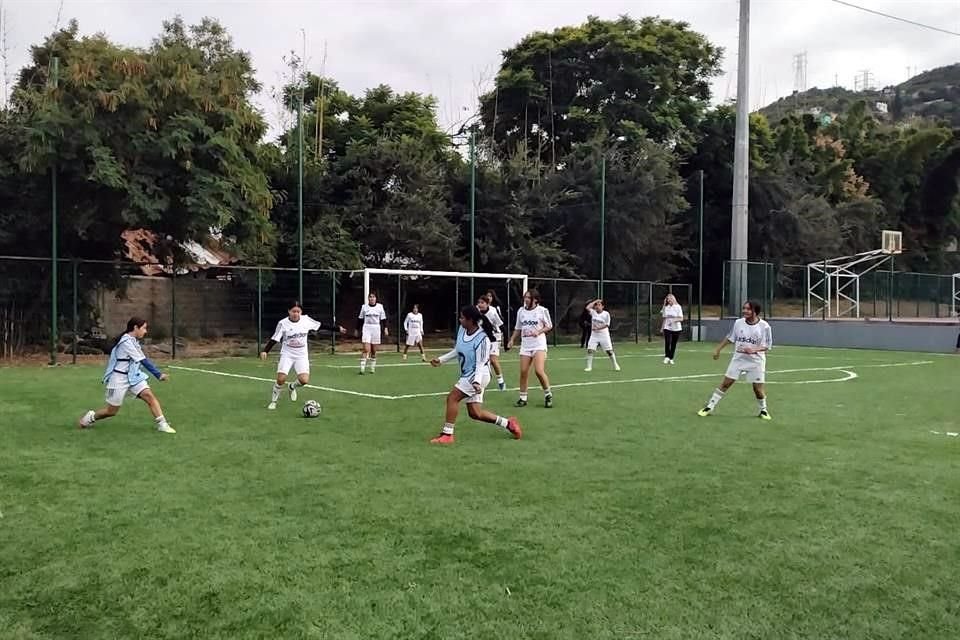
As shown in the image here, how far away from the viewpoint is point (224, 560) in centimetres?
507

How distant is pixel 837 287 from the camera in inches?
1379

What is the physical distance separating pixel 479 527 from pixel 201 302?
19633 millimetres

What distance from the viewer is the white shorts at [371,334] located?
59.2ft

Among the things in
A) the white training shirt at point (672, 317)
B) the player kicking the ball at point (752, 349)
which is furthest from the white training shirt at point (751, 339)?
the white training shirt at point (672, 317)

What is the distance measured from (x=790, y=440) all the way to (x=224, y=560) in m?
6.72

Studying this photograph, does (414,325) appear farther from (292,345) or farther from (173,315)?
(292,345)

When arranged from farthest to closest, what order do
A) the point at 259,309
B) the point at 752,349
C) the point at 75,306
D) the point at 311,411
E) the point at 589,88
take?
the point at 589,88, the point at 259,309, the point at 75,306, the point at 752,349, the point at 311,411

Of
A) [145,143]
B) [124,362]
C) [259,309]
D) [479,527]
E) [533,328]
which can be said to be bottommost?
[479,527]

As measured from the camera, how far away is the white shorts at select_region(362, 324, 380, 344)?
1803 cm

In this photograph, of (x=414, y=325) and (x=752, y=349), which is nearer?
(x=752, y=349)

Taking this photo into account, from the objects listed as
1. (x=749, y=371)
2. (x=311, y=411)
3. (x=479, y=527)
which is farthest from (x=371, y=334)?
(x=479, y=527)

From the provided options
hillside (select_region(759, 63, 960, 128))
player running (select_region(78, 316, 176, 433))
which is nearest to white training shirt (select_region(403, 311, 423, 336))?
player running (select_region(78, 316, 176, 433))

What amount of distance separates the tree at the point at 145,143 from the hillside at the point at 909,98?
2989 inches

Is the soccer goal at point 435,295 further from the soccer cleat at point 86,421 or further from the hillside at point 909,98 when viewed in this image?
the hillside at point 909,98
